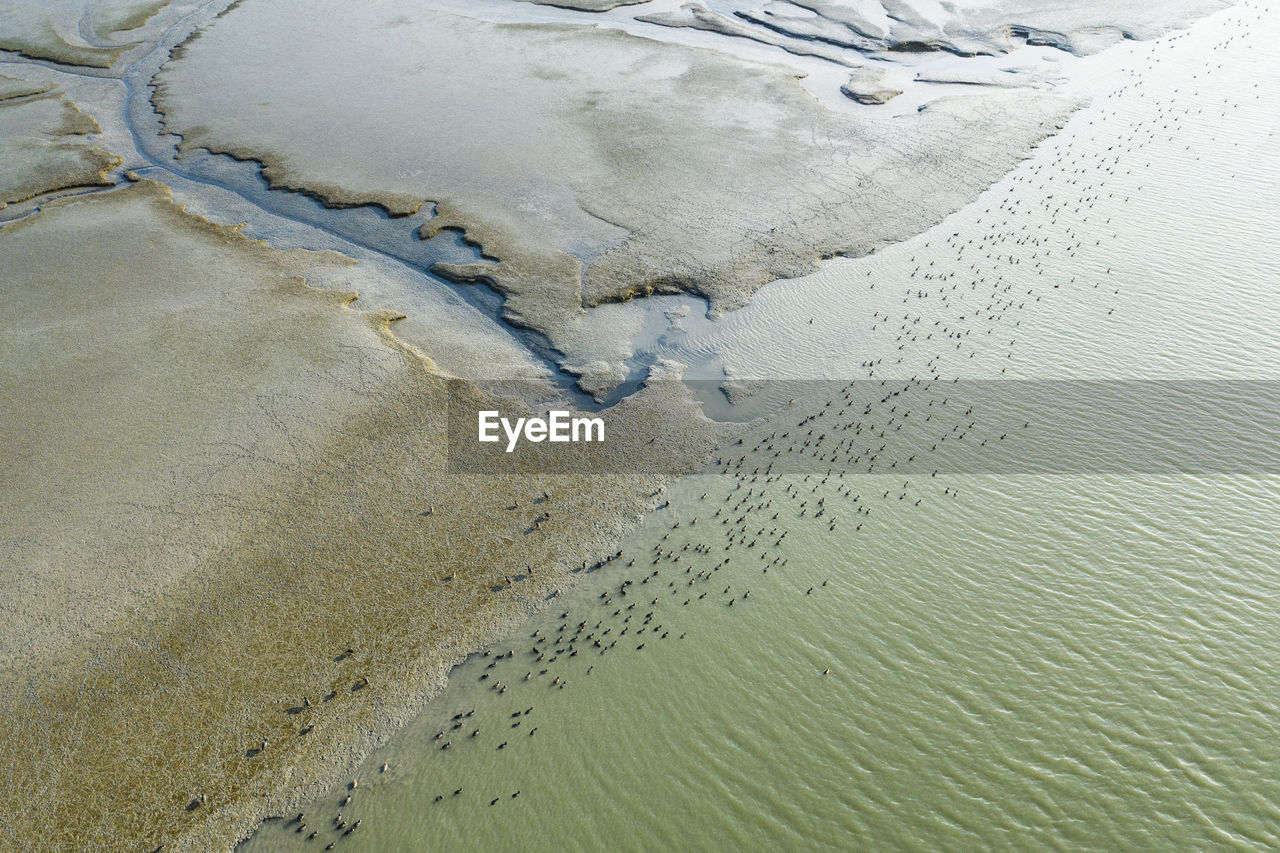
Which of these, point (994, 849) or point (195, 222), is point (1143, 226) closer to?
point (994, 849)

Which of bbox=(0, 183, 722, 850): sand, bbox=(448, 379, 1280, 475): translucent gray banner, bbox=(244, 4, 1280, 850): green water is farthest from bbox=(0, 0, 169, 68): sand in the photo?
bbox=(244, 4, 1280, 850): green water

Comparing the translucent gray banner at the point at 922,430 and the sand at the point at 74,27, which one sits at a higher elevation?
the sand at the point at 74,27

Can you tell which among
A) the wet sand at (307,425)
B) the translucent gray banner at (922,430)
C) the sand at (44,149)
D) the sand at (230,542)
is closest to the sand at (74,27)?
the sand at (44,149)

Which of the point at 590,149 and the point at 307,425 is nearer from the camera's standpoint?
the point at 307,425

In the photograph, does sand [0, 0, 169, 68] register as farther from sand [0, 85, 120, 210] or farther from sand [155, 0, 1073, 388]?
sand [0, 85, 120, 210]

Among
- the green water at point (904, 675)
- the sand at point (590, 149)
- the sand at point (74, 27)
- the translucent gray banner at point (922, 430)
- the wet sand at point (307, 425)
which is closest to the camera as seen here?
the green water at point (904, 675)

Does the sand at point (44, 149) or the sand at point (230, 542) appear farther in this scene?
the sand at point (44, 149)

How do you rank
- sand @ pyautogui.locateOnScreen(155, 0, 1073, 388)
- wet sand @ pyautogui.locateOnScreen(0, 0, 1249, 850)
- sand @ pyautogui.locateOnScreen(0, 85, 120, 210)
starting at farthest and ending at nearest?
sand @ pyautogui.locateOnScreen(0, 85, 120, 210), sand @ pyautogui.locateOnScreen(155, 0, 1073, 388), wet sand @ pyautogui.locateOnScreen(0, 0, 1249, 850)

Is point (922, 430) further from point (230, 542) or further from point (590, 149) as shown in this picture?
point (590, 149)

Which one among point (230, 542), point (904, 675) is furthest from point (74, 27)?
point (904, 675)

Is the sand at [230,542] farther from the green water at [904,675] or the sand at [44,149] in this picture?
the sand at [44,149]
